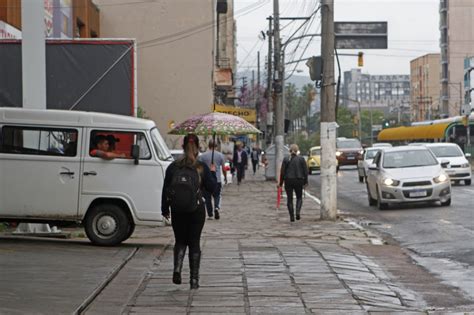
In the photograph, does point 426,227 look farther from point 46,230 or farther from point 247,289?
point 247,289

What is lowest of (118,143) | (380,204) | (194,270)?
(380,204)

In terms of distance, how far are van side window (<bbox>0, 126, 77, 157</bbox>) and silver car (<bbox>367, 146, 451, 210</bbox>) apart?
11795mm

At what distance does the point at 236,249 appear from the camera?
48.3 feet

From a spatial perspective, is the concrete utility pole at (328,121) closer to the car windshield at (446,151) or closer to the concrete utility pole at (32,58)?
the concrete utility pole at (32,58)

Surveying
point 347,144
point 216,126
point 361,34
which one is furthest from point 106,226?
point 347,144

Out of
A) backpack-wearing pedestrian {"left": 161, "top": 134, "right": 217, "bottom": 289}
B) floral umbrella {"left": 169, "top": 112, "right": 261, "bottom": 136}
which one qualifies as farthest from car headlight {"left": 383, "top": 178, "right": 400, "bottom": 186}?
backpack-wearing pedestrian {"left": 161, "top": 134, "right": 217, "bottom": 289}

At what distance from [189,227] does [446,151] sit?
85.8 feet

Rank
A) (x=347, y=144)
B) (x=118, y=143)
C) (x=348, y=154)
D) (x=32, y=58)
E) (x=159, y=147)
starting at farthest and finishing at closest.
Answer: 1. (x=347, y=144)
2. (x=348, y=154)
3. (x=32, y=58)
4. (x=159, y=147)
5. (x=118, y=143)

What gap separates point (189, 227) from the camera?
415 inches

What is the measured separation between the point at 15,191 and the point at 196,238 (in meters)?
5.08

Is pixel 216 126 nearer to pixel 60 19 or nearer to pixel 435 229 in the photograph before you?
pixel 60 19

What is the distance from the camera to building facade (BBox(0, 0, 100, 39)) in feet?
74.4

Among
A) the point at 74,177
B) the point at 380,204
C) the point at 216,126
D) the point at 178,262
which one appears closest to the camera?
the point at 178,262

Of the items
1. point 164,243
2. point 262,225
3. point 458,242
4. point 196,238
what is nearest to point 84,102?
point 262,225
